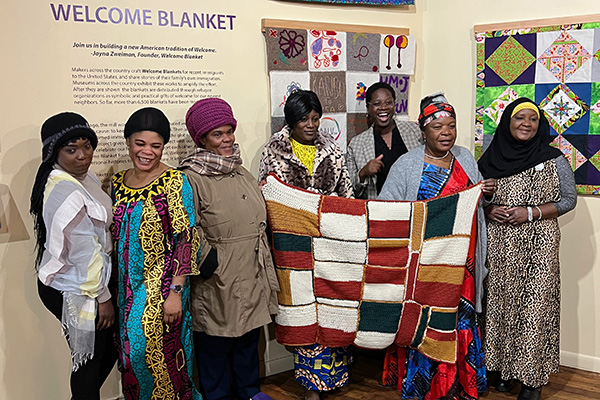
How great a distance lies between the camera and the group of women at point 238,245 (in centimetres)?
210

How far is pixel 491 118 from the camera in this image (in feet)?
11.0

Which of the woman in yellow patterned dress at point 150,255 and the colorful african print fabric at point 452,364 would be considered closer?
the woman in yellow patterned dress at point 150,255

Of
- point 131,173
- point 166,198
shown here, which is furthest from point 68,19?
point 166,198

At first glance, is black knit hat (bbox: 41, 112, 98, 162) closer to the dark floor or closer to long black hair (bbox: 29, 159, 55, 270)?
long black hair (bbox: 29, 159, 55, 270)

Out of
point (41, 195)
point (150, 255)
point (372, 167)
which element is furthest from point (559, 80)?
point (41, 195)

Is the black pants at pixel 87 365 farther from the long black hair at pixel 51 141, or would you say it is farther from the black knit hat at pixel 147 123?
the black knit hat at pixel 147 123

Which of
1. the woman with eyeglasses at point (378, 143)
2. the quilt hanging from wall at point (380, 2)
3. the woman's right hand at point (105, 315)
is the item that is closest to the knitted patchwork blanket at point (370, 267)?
the woman with eyeglasses at point (378, 143)

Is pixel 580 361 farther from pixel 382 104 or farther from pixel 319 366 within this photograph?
pixel 382 104

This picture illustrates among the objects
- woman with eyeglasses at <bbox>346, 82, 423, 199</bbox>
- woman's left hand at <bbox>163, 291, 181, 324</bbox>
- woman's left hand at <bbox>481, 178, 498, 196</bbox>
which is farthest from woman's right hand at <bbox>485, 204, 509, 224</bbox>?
woman's left hand at <bbox>163, 291, 181, 324</bbox>

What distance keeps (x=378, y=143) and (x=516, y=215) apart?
0.82 meters

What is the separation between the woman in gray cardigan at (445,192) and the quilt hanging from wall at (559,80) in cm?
78

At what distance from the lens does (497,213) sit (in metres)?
2.68

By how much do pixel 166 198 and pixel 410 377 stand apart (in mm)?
1508

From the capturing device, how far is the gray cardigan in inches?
105
